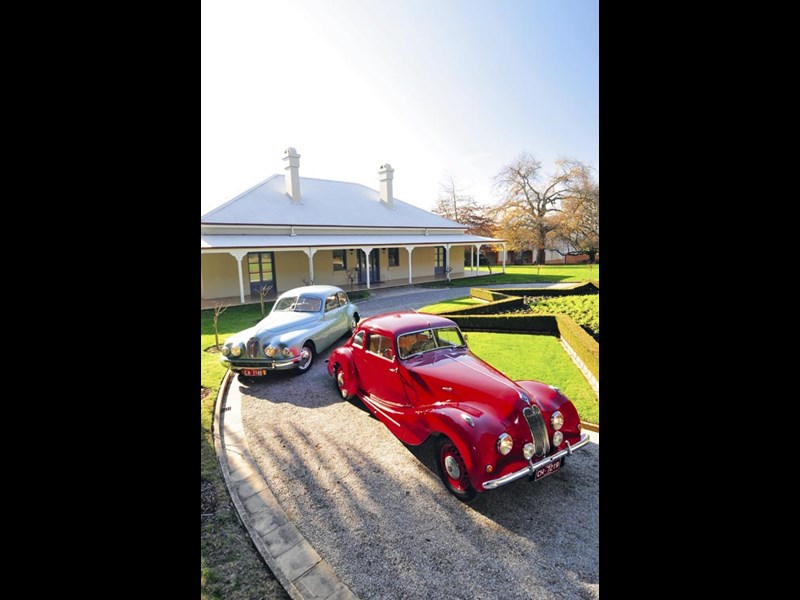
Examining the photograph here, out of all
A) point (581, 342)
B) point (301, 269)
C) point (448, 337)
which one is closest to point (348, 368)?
point (448, 337)

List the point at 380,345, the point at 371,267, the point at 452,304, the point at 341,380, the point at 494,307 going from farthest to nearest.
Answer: the point at 371,267, the point at 452,304, the point at 494,307, the point at 341,380, the point at 380,345

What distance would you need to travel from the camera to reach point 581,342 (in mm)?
6168

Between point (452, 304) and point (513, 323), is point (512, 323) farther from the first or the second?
point (452, 304)

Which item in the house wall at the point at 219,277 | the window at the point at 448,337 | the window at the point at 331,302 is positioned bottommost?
the window at the point at 448,337

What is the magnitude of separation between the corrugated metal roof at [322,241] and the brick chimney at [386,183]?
3304 mm

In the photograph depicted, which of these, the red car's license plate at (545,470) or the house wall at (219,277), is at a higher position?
the house wall at (219,277)

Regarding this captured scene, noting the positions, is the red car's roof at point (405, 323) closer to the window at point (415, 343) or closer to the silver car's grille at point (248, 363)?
the window at point (415, 343)

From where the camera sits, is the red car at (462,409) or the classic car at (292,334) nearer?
the red car at (462,409)

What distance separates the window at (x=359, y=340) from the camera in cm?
543

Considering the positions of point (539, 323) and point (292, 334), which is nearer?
point (292, 334)

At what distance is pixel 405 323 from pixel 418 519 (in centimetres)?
225

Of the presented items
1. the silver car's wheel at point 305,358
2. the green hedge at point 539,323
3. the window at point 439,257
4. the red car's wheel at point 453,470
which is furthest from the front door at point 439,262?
the red car's wheel at point 453,470

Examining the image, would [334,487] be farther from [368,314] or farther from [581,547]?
[368,314]
